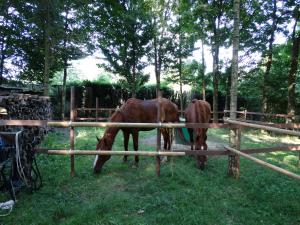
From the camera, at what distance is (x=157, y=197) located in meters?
3.67

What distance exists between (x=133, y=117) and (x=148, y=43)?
11.4 meters

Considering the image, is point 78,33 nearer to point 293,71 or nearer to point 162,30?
point 162,30

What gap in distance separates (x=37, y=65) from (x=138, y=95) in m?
7.34

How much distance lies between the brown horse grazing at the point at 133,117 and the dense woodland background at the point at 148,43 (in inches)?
231

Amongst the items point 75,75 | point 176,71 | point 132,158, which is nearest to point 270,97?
point 176,71

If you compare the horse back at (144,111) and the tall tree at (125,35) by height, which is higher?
the tall tree at (125,35)

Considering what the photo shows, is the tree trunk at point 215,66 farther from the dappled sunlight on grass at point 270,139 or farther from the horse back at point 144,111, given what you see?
the horse back at point 144,111

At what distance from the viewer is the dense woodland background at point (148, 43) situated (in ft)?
37.6

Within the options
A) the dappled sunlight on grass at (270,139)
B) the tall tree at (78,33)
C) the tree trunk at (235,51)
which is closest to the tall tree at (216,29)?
the dappled sunlight on grass at (270,139)

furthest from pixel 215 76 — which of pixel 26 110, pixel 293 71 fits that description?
pixel 26 110

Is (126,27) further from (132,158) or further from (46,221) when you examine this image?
(46,221)

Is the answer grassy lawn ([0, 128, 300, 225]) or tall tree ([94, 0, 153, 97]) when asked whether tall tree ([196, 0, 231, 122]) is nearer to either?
tall tree ([94, 0, 153, 97])

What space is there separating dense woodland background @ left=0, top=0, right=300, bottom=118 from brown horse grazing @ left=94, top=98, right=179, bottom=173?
5.87 meters

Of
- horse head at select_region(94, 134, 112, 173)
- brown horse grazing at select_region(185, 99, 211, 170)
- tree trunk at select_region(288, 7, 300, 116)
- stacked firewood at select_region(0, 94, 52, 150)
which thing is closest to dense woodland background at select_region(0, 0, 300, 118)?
tree trunk at select_region(288, 7, 300, 116)
